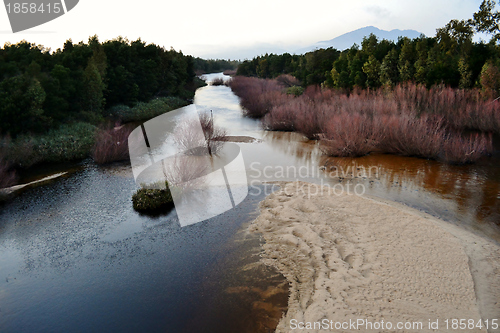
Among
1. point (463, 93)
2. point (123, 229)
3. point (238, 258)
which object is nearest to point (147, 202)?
point (123, 229)

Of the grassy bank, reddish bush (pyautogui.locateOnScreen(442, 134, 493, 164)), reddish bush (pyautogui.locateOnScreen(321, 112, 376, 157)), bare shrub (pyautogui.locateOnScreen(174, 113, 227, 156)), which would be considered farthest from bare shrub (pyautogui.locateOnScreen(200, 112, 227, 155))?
reddish bush (pyautogui.locateOnScreen(442, 134, 493, 164))

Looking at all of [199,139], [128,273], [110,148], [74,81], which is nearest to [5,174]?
[110,148]

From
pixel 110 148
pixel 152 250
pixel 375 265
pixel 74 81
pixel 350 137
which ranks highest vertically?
pixel 74 81

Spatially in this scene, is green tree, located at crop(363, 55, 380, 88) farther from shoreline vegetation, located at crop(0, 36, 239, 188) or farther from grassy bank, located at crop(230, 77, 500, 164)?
shoreline vegetation, located at crop(0, 36, 239, 188)

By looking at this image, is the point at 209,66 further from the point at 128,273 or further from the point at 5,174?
the point at 128,273

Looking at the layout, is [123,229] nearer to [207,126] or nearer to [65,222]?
[65,222]

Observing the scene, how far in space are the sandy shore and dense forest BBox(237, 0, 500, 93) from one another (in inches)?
571

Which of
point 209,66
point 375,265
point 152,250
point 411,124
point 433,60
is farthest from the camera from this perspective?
point 209,66

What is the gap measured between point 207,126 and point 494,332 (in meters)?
16.0

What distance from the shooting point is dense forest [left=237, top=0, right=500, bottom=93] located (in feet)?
66.8

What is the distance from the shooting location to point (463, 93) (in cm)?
1939

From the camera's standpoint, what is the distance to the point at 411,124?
16688mm

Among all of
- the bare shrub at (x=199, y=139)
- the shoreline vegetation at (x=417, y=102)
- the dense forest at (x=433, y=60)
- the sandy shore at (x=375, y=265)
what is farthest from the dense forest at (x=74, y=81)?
the dense forest at (x=433, y=60)

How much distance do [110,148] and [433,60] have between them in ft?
69.3
